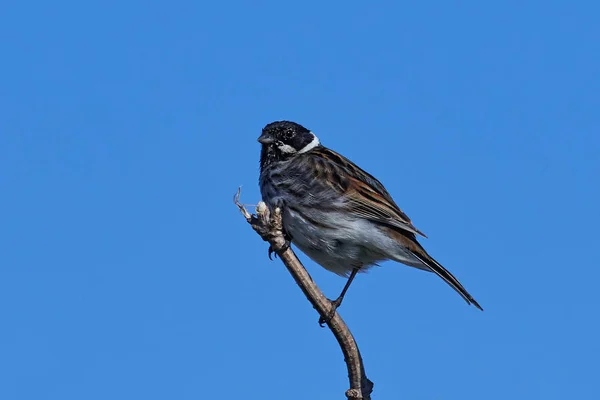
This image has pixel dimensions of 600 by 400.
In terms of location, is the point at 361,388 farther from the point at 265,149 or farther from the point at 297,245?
the point at 265,149

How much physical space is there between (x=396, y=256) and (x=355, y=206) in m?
0.69

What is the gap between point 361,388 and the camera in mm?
6352

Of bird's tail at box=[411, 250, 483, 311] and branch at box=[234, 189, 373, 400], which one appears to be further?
bird's tail at box=[411, 250, 483, 311]

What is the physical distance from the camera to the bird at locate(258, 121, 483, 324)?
29.1 ft

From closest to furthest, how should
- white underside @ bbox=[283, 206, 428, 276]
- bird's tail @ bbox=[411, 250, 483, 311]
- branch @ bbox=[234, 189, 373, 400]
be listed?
branch @ bbox=[234, 189, 373, 400] → bird's tail @ bbox=[411, 250, 483, 311] → white underside @ bbox=[283, 206, 428, 276]

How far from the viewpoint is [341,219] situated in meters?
8.96

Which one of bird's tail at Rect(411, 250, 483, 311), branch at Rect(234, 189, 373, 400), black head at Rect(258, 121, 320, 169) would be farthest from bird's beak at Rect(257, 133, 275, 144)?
branch at Rect(234, 189, 373, 400)

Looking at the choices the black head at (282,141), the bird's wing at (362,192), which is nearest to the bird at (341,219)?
the bird's wing at (362,192)

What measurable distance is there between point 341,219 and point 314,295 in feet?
7.29

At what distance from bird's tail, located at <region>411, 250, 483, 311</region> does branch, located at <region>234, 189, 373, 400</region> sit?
192 centimetres

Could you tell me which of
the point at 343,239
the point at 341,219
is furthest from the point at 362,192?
the point at 343,239

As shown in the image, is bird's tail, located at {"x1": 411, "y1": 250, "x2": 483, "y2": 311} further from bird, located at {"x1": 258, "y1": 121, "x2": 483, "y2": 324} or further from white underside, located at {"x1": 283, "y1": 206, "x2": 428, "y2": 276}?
white underside, located at {"x1": 283, "y1": 206, "x2": 428, "y2": 276}

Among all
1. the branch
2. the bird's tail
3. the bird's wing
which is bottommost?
the branch

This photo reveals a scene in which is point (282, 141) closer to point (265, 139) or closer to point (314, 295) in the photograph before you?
point (265, 139)
